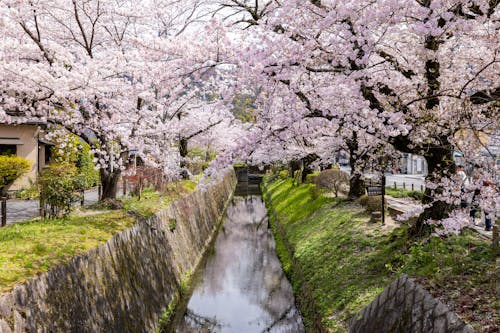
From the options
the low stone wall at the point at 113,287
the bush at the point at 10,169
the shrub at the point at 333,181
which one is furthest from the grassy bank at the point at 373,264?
the bush at the point at 10,169

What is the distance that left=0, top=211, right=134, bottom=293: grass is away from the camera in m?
6.68

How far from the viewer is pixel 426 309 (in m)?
6.09

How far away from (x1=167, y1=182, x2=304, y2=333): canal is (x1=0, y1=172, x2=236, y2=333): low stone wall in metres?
0.87

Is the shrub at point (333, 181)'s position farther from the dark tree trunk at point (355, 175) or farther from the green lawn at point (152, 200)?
the green lawn at point (152, 200)

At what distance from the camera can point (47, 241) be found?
8.53m

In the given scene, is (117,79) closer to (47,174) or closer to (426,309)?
(47,174)

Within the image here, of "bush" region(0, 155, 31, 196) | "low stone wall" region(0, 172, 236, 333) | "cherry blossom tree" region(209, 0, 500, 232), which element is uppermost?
"cherry blossom tree" region(209, 0, 500, 232)

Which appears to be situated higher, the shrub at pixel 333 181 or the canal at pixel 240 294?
the shrub at pixel 333 181

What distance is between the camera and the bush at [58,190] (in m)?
10.8

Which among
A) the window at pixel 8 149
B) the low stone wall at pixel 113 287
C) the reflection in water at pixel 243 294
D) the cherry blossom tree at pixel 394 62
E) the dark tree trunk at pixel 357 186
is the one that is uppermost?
the cherry blossom tree at pixel 394 62

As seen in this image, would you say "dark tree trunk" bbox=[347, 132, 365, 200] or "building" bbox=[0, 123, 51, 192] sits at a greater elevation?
"building" bbox=[0, 123, 51, 192]

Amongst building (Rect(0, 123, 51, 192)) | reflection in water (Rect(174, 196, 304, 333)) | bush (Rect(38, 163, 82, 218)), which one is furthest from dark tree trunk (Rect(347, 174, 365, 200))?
building (Rect(0, 123, 51, 192))

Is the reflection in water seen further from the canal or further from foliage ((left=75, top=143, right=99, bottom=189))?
foliage ((left=75, top=143, right=99, bottom=189))

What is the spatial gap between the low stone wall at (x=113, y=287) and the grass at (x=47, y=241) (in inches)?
6.9
